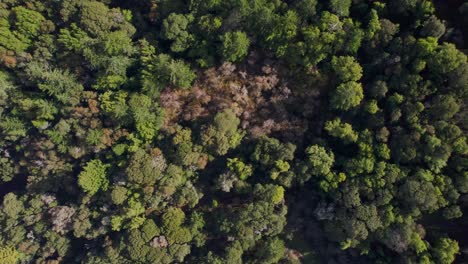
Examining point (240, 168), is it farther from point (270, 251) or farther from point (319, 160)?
point (270, 251)

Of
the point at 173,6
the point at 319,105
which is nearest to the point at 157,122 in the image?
the point at 173,6

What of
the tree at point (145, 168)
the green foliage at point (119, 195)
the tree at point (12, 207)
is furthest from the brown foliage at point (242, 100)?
the tree at point (12, 207)

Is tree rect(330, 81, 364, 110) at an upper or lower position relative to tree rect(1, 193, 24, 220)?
upper

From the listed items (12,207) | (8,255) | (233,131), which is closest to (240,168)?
(233,131)

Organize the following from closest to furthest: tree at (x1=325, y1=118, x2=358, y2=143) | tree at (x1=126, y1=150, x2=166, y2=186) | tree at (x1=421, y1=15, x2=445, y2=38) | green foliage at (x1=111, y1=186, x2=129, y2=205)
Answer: tree at (x1=421, y1=15, x2=445, y2=38)
tree at (x1=325, y1=118, x2=358, y2=143)
tree at (x1=126, y1=150, x2=166, y2=186)
green foliage at (x1=111, y1=186, x2=129, y2=205)

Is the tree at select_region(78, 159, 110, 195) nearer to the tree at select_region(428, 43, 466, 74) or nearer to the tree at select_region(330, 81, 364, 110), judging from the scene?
the tree at select_region(330, 81, 364, 110)

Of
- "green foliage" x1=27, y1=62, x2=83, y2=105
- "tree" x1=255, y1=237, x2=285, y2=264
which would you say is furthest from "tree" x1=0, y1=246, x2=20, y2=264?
"tree" x1=255, y1=237, x2=285, y2=264

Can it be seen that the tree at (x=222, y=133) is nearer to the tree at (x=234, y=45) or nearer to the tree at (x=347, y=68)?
the tree at (x=234, y=45)
